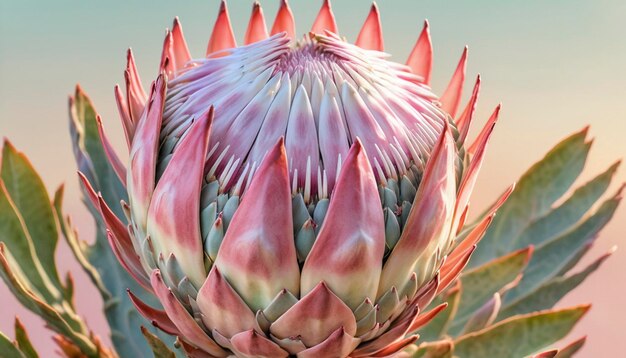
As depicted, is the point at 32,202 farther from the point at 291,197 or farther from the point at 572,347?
the point at 572,347

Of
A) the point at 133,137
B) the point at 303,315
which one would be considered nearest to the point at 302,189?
the point at 303,315

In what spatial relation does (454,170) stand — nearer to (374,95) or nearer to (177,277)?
(374,95)

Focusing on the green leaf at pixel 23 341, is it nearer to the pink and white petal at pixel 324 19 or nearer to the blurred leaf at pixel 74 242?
the blurred leaf at pixel 74 242

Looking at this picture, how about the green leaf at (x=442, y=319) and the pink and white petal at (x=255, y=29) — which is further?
the green leaf at (x=442, y=319)

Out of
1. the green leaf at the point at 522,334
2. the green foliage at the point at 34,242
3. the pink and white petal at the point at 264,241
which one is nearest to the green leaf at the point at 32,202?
the green foliage at the point at 34,242

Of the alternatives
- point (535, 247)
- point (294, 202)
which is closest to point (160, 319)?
point (294, 202)

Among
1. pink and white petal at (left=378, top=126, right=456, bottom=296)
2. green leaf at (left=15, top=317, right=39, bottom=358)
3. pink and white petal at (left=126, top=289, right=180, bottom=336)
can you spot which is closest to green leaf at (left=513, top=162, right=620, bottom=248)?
pink and white petal at (left=378, top=126, right=456, bottom=296)

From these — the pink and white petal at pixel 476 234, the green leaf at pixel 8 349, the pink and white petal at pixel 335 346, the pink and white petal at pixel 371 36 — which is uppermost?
the pink and white petal at pixel 371 36

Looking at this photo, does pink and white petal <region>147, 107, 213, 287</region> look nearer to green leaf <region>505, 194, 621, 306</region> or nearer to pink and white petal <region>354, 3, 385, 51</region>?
pink and white petal <region>354, 3, 385, 51</region>
